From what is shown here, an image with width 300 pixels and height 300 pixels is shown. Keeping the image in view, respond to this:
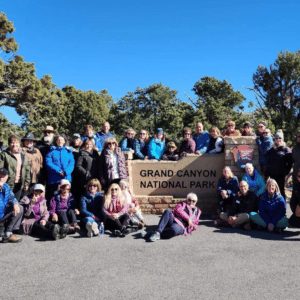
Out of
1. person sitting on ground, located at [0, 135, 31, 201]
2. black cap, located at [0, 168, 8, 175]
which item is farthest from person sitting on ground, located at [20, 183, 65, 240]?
black cap, located at [0, 168, 8, 175]

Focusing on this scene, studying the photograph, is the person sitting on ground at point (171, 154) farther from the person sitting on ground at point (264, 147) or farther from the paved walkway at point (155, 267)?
the paved walkway at point (155, 267)

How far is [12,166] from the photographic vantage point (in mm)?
6293

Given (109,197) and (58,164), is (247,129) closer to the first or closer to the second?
(109,197)

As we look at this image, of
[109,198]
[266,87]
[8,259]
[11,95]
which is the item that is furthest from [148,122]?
[8,259]

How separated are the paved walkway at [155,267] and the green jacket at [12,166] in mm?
1197

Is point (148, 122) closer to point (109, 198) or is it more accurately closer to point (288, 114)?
point (288, 114)

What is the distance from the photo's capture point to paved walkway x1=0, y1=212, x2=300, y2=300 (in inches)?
141

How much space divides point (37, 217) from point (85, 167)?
149 cm

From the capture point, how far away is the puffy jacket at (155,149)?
842cm

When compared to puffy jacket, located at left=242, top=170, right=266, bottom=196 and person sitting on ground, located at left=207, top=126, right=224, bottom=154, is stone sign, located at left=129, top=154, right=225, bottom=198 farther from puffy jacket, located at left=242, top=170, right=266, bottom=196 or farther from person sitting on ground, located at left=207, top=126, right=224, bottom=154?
puffy jacket, located at left=242, top=170, right=266, bottom=196

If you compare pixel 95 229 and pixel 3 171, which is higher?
pixel 3 171

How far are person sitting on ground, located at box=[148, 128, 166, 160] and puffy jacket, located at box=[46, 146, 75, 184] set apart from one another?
89.7 inches

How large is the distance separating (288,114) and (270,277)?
26296 mm

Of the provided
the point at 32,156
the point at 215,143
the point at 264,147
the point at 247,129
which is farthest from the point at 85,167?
the point at 264,147
